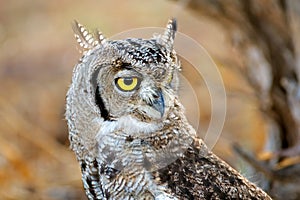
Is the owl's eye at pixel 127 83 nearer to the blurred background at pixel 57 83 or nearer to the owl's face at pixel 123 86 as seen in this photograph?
the owl's face at pixel 123 86

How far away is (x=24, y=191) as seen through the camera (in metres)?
4.88

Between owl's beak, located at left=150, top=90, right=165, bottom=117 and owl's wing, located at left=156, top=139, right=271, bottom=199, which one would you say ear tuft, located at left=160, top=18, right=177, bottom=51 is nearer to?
owl's beak, located at left=150, top=90, right=165, bottom=117

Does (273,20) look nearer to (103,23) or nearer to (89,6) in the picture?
(103,23)

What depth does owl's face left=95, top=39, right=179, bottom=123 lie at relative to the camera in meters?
2.73

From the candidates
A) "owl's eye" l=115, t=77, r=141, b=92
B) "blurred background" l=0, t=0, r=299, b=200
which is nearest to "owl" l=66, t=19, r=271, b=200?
"owl's eye" l=115, t=77, r=141, b=92

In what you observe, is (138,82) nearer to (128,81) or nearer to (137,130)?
(128,81)

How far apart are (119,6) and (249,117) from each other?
2943 millimetres

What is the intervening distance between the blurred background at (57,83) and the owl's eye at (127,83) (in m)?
0.53

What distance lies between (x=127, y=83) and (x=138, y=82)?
0.04 m

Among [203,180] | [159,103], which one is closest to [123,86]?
[159,103]

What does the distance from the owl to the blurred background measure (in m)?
0.42

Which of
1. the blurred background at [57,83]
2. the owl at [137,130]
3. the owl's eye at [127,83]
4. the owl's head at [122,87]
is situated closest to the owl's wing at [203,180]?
the owl at [137,130]

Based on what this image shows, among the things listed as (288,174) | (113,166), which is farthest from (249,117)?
(113,166)

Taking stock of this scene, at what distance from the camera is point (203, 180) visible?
9.16 feet
